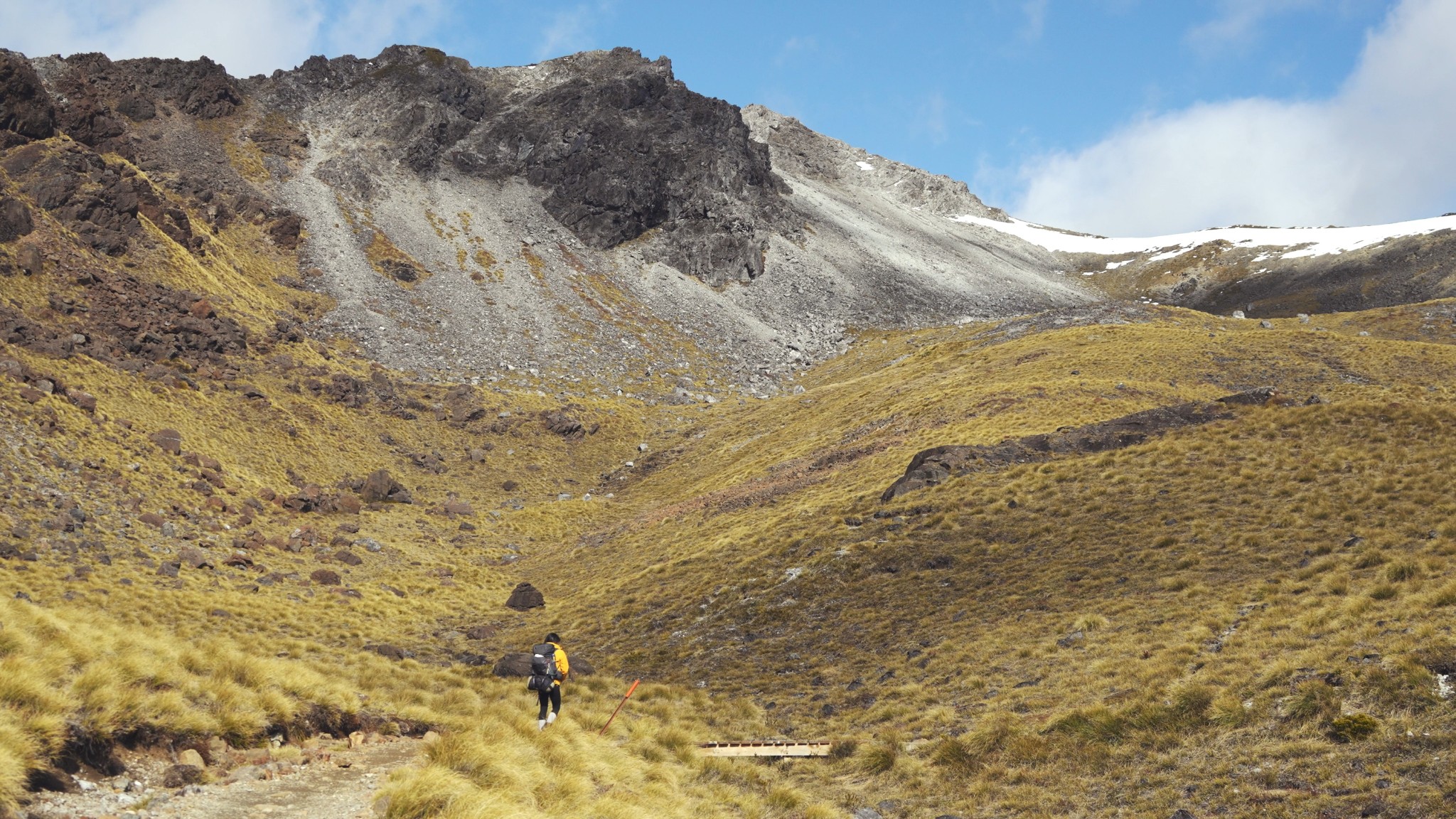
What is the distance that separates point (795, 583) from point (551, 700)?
11015 mm

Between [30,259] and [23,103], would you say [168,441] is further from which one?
[23,103]

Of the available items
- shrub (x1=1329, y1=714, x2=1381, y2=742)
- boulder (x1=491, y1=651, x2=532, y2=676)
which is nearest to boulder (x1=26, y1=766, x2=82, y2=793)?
boulder (x1=491, y1=651, x2=532, y2=676)

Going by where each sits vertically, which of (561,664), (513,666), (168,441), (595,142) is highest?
(595,142)

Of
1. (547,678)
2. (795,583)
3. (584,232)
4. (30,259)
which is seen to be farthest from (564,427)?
(584,232)

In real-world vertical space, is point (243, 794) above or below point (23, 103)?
below

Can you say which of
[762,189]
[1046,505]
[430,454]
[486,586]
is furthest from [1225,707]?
[762,189]

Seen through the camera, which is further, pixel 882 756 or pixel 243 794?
pixel 882 756

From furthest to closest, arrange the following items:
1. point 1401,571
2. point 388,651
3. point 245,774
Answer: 1. point 388,651
2. point 1401,571
3. point 245,774

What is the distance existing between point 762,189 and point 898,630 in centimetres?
10351

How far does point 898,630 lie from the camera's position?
20859 millimetres

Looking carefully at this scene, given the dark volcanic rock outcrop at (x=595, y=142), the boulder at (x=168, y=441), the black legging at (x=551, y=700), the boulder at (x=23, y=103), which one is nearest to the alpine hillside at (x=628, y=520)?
the boulder at (x=168, y=441)

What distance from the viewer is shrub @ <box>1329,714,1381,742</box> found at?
10359 mm

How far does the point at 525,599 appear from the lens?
104 feet

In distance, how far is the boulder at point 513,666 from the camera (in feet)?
66.0
